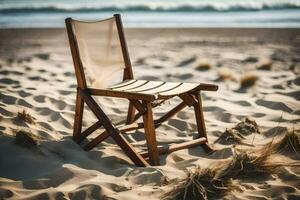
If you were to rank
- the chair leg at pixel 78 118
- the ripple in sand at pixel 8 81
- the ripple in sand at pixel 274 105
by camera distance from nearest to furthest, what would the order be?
the chair leg at pixel 78 118, the ripple in sand at pixel 274 105, the ripple in sand at pixel 8 81

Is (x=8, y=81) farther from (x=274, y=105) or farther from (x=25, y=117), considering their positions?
(x=274, y=105)

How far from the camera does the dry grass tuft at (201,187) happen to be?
8.43ft

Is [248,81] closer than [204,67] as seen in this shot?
Yes

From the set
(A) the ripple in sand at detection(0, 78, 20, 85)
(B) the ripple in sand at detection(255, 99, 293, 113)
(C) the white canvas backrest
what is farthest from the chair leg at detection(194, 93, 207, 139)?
(A) the ripple in sand at detection(0, 78, 20, 85)

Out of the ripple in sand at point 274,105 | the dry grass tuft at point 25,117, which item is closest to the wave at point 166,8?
the ripple in sand at point 274,105

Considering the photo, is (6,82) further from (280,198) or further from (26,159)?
(280,198)

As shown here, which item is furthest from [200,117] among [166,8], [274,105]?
[166,8]

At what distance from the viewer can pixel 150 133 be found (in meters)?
3.08

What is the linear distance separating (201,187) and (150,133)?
2.13ft

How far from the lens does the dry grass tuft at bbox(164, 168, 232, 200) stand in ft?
8.43

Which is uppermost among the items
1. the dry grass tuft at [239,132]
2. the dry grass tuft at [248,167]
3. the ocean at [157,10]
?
the ocean at [157,10]

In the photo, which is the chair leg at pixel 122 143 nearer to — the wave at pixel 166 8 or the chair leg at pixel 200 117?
the chair leg at pixel 200 117

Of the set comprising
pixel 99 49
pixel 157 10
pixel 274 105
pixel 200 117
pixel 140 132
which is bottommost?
pixel 140 132

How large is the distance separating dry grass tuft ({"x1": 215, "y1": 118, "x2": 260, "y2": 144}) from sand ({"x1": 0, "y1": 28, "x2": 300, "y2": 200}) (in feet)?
0.12
